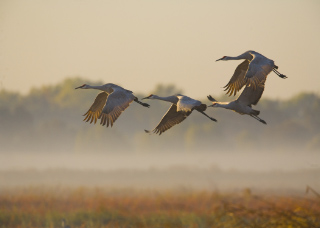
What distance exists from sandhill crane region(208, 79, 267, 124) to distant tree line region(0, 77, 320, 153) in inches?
2019

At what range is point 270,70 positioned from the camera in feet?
35.8

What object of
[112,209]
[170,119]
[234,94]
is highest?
[234,94]

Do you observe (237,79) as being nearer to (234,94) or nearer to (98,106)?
(234,94)

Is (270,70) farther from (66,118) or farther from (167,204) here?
(66,118)

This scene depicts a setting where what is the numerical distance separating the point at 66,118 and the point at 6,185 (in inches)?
1405

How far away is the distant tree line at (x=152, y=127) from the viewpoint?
211 ft

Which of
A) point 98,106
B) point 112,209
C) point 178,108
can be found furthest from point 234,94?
point 112,209

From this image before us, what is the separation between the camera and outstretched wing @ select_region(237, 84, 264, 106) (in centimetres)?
1130

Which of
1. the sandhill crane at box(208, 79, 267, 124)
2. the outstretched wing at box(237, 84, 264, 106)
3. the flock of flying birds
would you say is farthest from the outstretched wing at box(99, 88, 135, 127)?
the outstretched wing at box(237, 84, 264, 106)

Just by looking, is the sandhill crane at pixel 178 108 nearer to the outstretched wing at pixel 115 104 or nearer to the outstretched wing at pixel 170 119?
the outstretched wing at pixel 170 119

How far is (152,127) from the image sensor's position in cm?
6406

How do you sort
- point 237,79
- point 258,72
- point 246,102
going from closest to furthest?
point 258,72 → point 246,102 → point 237,79

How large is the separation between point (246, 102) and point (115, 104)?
5.92 feet

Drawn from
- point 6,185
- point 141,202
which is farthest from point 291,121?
point 141,202
